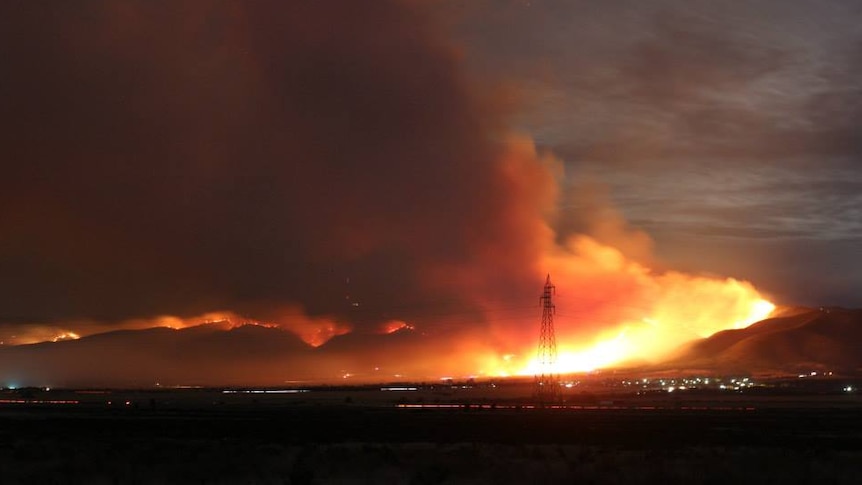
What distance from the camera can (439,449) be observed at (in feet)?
191

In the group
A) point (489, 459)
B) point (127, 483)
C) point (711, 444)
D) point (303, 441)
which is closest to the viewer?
point (127, 483)

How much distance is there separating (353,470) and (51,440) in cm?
3133

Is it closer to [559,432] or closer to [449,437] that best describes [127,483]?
[449,437]

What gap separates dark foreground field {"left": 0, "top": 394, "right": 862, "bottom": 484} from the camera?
4384 centimetres

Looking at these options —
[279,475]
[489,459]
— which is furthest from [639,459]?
[279,475]

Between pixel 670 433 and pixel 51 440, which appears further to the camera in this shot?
pixel 670 433

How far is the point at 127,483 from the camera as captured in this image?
4116 cm

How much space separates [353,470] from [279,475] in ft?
12.4

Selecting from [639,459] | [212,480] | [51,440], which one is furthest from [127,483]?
[51,440]

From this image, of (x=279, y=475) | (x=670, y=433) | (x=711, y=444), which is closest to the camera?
(x=279, y=475)

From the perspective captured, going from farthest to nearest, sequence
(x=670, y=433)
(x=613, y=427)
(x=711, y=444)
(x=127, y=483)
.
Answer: (x=613, y=427)
(x=670, y=433)
(x=711, y=444)
(x=127, y=483)

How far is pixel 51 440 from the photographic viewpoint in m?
68.4

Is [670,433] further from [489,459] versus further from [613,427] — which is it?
[489,459]

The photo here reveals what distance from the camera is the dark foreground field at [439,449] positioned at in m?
43.8
